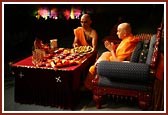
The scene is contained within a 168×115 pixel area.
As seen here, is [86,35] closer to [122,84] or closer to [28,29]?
[122,84]

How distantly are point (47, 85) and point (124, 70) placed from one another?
2.90 ft

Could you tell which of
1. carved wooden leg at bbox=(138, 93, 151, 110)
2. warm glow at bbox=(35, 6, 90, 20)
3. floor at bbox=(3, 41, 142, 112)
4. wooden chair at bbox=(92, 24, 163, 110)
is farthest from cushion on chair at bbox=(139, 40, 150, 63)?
warm glow at bbox=(35, 6, 90, 20)

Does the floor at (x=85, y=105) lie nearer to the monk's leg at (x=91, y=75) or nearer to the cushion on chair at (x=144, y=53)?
the monk's leg at (x=91, y=75)

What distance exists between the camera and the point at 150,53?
113 inches

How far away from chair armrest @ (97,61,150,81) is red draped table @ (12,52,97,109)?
342mm

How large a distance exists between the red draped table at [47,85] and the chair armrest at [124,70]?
342 millimetres

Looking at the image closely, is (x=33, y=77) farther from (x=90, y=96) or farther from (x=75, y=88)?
Result: (x=90, y=96)

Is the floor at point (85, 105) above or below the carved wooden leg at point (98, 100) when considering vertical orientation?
below

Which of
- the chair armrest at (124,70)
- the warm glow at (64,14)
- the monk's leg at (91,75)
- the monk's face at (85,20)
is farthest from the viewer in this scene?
the warm glow at (64,14)

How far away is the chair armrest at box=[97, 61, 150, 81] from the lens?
261 cm

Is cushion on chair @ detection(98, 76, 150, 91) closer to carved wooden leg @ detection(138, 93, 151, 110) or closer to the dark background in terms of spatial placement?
carved wooden leg @ detection(138, 93, 151, 110)

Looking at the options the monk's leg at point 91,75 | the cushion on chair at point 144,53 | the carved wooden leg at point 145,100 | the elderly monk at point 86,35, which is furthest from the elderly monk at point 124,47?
the elderly monk at point 86,35

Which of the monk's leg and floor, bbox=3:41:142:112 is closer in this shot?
floor, bbox=3:41:142:112

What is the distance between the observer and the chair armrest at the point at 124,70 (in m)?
2.61
